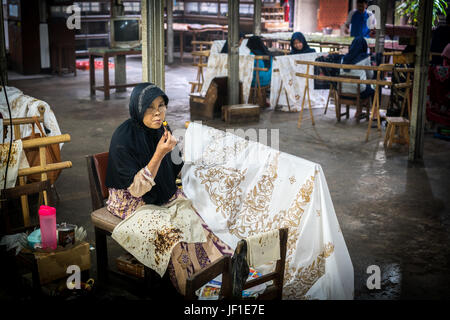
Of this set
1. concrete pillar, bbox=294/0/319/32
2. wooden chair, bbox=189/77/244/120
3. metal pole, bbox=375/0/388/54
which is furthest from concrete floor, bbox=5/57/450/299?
concrete pillar, bbox=294/0/319/32

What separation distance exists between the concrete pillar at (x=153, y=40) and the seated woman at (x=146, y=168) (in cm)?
205

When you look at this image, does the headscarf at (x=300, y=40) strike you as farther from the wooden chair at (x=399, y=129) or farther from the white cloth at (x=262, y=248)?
the white cloth at (x=262, y=248)

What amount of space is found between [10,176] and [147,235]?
125cm

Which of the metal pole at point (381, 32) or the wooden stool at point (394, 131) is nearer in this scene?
the wooden stool at point (394, 131)

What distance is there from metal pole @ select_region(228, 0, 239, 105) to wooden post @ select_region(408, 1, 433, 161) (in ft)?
9.14

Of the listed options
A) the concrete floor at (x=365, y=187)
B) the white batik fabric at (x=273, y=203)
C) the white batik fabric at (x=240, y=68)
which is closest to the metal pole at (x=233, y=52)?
the white batik fabric at (x=240, y=68)

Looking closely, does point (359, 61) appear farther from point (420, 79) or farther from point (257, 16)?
point (257, 16)

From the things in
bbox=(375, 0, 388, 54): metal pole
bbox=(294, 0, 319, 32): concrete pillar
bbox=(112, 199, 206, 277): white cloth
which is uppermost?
bbox=(294, 0, 319, 32): concrete pillar

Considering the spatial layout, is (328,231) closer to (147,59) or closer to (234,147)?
(234,147)

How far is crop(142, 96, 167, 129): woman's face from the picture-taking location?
3.00 meters

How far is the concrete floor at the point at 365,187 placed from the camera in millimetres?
3500

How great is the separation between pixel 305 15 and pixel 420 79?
409 inches

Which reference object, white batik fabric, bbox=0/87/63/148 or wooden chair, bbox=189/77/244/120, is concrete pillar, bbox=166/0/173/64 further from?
white batik fabric, bbox=0/87/63/148

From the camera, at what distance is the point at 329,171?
5.58 metres
